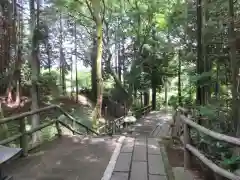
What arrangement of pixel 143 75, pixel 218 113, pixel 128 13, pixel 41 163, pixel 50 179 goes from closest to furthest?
pixel 50 179 < pixel 41 163 < pixel 218 113 < pixel 128 13 < pixel 143 75

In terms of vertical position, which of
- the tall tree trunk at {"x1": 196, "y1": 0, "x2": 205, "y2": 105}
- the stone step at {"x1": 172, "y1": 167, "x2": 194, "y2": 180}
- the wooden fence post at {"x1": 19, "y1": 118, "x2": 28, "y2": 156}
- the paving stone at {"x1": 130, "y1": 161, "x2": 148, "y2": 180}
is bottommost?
the stone step at {"x1": 172, "y1": 167, "x2": 194, "y2": 180}

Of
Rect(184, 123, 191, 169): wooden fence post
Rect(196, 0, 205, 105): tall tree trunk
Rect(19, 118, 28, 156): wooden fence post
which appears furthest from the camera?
Rect(196, 0, 205, 105): tall tree trunk

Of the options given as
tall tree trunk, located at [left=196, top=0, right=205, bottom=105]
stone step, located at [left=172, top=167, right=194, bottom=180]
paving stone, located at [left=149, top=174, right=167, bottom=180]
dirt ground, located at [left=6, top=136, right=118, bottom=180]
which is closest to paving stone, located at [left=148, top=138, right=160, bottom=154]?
dirt ground, located at [left=6, top=136, right=118, bottom=180]

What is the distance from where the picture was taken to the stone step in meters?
3.94

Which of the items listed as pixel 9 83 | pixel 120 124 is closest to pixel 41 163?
pixel 120 124

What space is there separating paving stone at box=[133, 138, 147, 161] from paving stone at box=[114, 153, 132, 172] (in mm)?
116

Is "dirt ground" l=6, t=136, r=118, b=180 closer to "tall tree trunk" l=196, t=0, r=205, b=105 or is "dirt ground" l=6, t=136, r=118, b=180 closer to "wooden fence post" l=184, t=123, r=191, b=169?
"wooden fence post" l=184, t=123, r=191, b=169

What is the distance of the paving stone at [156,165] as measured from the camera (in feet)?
13.7

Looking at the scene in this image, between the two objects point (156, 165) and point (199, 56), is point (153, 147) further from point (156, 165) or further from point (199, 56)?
point (199, 56)

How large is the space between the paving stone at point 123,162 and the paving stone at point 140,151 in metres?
0.12

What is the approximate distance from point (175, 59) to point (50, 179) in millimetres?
23483

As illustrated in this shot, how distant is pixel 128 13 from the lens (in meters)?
20.5

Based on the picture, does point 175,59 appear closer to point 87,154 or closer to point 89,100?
point 89,100

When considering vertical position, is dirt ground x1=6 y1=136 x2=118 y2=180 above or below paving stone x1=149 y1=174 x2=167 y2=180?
above
